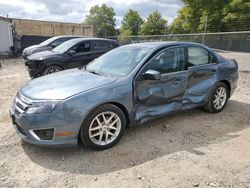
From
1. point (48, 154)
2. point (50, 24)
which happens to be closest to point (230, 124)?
point (48, 154)

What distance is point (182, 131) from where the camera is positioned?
14.2ft

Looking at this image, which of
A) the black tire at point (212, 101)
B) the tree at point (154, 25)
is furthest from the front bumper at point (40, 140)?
the tree at point (154, 25)

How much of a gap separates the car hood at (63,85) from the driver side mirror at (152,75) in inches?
19.2

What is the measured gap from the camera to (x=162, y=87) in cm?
415

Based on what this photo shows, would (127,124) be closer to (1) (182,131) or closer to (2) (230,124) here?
(1) (182,131)

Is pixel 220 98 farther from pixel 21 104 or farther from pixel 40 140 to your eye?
pixel 21 104

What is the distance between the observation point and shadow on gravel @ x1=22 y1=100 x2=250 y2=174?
3.32 m

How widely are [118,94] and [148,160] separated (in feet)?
3.23

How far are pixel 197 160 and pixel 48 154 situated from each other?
1998 mm

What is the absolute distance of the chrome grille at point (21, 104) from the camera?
3.36 m

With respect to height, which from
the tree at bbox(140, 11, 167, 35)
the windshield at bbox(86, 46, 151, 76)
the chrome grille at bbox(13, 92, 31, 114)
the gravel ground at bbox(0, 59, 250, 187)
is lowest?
the gravel ground at bbox(0, 59, 250, 187)

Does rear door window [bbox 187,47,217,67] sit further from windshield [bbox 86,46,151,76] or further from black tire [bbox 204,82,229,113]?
windshield [bbox 86,46,151,76]

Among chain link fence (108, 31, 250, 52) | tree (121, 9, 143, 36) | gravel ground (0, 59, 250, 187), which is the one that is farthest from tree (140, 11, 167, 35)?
gravel ground (0, 59, 250, 187)

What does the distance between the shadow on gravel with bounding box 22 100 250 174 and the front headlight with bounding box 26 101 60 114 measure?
663 millimetres
